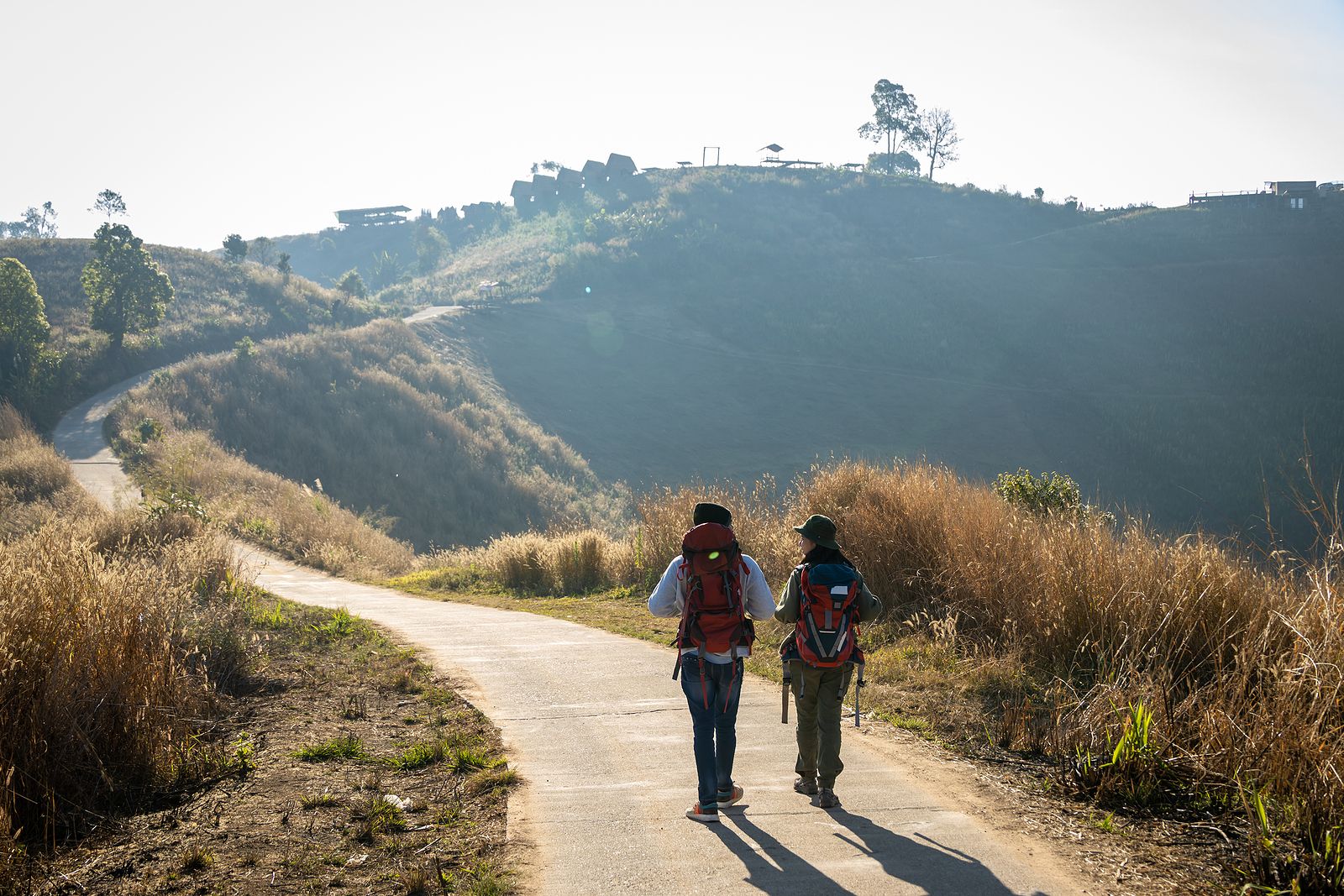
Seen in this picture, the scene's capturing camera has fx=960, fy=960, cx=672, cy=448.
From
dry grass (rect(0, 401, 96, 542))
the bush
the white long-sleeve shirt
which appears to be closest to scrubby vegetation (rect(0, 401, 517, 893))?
the white long-sleeve shirt

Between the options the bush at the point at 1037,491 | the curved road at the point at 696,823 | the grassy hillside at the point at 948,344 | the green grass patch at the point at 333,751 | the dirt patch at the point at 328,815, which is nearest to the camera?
the curved road at the point at 696,823

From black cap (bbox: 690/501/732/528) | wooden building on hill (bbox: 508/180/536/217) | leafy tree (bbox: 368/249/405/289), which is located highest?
wooden building on hill (bbox: 508/180/536/217)

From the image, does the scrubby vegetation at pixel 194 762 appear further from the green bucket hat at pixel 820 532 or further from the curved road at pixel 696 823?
the green bucket hat at pixel 820 532

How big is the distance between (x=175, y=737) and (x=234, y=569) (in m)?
6.98

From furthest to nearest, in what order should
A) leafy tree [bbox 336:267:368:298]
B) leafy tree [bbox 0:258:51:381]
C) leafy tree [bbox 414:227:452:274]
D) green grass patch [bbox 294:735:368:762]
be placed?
leafy tree [bbox 414:227:452:274]
leafy tree [bbox 336:267:368:298]
leafy tree [bbox 0:258:51:381]
green grass patch [bbox 294:735:368:762]

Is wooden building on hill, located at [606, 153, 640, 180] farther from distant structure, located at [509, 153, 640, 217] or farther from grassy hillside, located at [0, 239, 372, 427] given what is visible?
grassy hillside, located at [0, 239, 372, 427]

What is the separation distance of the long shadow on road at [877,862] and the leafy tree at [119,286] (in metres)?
57.1

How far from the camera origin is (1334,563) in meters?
6.41

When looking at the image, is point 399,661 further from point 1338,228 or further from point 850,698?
point 1338,228

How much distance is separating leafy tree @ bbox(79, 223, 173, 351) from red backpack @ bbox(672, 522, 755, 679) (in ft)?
185

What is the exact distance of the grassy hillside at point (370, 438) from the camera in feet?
129

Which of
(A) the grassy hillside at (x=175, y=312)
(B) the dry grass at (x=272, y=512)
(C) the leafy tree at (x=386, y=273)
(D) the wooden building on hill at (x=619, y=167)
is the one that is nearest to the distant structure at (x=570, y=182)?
(D) the wooden building on hill at (x=619, y=167)

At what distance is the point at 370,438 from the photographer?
4672cm

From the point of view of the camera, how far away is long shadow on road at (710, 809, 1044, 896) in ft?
14.9
